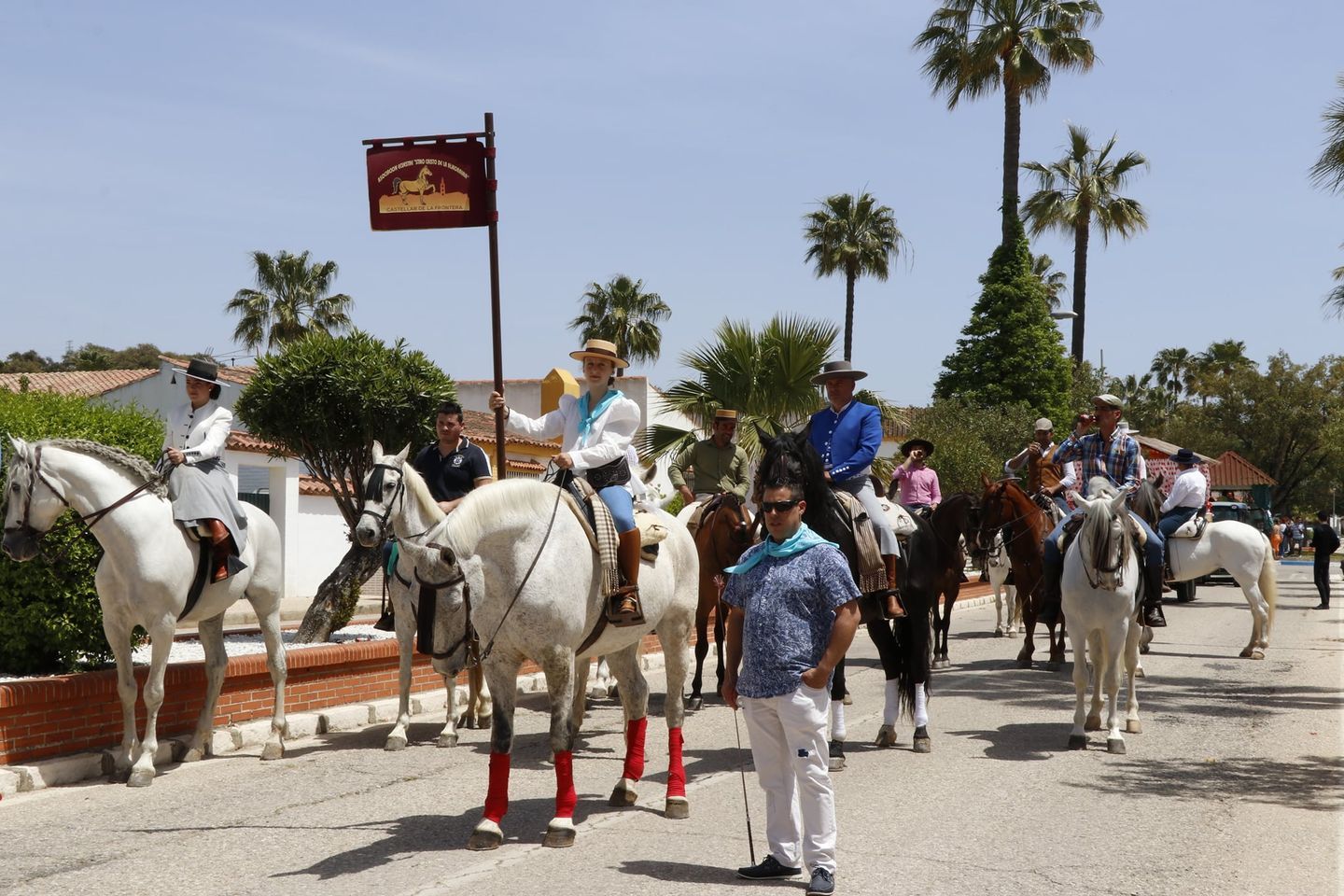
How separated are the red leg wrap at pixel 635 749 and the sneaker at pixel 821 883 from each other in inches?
84.9

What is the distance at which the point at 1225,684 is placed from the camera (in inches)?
519

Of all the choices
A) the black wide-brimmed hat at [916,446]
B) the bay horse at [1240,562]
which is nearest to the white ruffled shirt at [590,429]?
the black wide-brimmed hat at [916,446]

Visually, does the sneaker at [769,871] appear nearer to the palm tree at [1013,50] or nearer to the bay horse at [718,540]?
the bay horse at [718,540]

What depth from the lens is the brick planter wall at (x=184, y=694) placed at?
7926mm

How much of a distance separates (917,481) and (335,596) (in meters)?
7.25

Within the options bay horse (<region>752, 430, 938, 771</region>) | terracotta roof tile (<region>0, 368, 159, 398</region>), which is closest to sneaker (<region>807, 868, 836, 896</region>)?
bay horse (<region>752, 430, 938, 771</region>)

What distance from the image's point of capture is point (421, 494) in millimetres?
6910

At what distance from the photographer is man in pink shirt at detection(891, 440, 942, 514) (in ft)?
49.1

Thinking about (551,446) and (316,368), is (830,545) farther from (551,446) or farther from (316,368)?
(551,446)

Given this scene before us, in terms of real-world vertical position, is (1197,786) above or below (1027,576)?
below

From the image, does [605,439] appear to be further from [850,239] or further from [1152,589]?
[850,239]

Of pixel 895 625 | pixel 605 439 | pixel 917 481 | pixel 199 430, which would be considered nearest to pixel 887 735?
pixel 895 625

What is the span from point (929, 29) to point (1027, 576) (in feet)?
87.7

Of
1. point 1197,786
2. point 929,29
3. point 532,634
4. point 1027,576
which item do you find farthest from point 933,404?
point 532,634
